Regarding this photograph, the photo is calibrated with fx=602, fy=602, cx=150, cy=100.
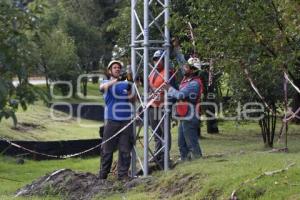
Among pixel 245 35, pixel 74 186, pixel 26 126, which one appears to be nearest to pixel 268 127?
pixel 245 35

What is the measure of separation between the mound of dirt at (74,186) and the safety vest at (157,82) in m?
1.59

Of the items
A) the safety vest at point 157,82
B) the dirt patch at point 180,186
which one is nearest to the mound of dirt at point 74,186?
the dirt patch at point 180,186

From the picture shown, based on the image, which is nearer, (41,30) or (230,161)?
(41,30)

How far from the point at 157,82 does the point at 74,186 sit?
2485mm

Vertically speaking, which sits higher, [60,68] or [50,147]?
[60,68]

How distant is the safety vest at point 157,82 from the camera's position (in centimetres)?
1108

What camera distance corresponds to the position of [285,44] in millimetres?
8727

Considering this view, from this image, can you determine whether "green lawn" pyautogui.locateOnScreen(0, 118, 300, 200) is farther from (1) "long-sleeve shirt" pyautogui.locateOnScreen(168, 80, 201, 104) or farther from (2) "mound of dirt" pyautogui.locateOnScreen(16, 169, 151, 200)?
(1) "long-sleeve shirt" pyautogui.locateOnScreen(168, 80, 201, 104)

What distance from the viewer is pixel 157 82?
440 inches

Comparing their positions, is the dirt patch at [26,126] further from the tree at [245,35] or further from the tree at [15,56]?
the tree at [15,56]

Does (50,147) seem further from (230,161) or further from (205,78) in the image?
(230,161)

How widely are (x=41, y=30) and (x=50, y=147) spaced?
1391 centimetres

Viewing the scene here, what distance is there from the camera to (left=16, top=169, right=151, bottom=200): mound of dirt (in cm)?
990

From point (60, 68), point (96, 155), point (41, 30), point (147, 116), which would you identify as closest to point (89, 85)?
point (60, 68)
